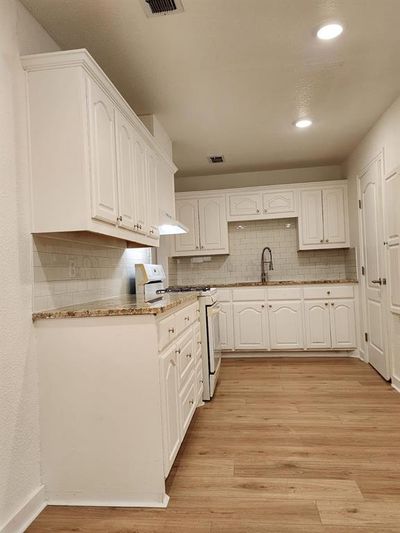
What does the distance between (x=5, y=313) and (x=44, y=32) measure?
158 cm

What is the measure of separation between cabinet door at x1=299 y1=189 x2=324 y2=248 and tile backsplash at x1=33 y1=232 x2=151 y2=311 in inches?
99.7

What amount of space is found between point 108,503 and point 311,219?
13.2 feet

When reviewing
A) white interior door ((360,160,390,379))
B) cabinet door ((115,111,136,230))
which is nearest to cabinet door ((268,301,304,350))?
white interior door ((360,160,390,379))

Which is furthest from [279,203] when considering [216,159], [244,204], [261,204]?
[216,159]

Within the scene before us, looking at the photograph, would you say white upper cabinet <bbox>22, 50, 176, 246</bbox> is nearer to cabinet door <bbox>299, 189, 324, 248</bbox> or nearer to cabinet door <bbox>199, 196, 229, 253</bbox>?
cabinet door <bbox>199, 196, 229, 253</bbox>

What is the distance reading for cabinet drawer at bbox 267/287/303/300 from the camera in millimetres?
4715

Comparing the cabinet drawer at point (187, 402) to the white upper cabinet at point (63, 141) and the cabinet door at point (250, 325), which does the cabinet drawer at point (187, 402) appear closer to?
the white upper cabinet at point (63, 141)

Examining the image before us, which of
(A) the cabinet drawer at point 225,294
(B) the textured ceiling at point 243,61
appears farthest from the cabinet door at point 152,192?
(A) the cabinet drawer at point 225,294

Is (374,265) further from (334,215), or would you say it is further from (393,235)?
(334,215)

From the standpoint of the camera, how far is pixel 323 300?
184 inches

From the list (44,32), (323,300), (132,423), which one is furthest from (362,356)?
(44,32)

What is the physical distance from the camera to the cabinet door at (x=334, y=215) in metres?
4.89

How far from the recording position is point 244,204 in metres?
5.11

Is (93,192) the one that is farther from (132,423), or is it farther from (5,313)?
(132,423)
